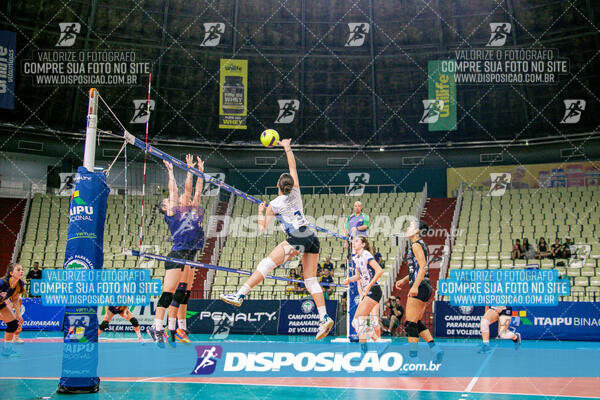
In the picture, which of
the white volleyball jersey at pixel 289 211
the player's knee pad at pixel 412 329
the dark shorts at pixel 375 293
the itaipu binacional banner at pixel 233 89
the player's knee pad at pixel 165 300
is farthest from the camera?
the itaipu binacional banner at pixel 233 89

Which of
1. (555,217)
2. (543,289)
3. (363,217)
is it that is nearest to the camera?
(363,217)

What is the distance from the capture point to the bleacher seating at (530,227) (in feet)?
68.7

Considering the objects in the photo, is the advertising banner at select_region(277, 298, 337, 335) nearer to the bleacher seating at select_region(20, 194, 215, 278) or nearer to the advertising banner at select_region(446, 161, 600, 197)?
the bleacher seating at select_region(20, 194, 215, 278)

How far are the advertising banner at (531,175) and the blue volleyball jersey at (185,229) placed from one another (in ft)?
69.2

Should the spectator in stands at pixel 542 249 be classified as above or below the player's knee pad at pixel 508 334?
above

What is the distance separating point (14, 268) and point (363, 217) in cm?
871

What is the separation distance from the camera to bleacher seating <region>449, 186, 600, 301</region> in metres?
20.9

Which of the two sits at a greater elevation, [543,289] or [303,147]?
[303,147]

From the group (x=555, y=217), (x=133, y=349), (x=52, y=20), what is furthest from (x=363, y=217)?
(x=52, y=20)

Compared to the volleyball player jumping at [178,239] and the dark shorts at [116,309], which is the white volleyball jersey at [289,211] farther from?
the dark shorts at [116,309]

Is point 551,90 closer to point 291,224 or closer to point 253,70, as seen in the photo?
point 253,70

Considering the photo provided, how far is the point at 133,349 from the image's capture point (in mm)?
14961

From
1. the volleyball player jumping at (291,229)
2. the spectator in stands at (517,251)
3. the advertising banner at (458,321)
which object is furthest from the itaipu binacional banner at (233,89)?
the volleyball player jumping at (291,229)

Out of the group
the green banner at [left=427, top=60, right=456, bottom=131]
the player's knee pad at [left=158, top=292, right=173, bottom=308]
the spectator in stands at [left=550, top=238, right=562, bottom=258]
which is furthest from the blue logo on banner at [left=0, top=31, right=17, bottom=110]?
the spectator in stands at [left=550, top=238, right=562, bottom=258]
